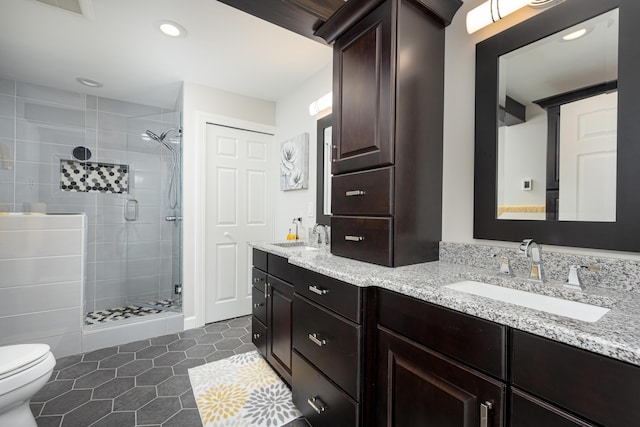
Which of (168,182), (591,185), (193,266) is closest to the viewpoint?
(591,185)

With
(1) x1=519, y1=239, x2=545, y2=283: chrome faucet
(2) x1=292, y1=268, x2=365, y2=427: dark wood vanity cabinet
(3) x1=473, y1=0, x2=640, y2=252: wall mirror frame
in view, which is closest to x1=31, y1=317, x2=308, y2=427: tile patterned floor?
(2) x1=292, y1=268, x2=365, y2=427: dark wood vanity cabinet

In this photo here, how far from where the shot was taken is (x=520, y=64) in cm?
121

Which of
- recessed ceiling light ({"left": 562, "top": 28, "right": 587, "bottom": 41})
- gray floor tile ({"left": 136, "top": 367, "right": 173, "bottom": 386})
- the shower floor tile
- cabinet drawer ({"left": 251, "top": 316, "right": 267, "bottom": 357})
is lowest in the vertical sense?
gray floor tile ({"left": 136, "top": 367, "right": 173, "bottom": 386})

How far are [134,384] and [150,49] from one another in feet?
8.15

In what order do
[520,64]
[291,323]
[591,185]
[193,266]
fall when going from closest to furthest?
[591,185], [520,64], [291,323], [193,266]

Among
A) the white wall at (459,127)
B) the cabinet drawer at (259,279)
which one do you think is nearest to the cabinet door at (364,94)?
the white wall at (459,127)

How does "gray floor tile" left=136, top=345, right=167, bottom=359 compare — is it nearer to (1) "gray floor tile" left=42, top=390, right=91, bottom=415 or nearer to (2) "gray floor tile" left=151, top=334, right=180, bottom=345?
(2) "gray floor tile" left=151, top=334, right=180, bottom=345

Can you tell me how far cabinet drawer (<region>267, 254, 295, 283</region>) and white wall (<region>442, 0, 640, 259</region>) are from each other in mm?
918

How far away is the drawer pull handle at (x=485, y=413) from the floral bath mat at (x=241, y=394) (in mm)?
1198

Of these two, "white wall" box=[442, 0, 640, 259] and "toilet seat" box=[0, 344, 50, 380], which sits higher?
"white wall" box=[442, 0, 640, 259]

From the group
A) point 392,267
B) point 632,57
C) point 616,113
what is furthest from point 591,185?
point 392,267

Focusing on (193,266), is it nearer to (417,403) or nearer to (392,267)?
(392,267)

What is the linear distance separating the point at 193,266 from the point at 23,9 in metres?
2.18

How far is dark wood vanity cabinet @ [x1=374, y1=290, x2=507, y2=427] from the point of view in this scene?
73 cm
